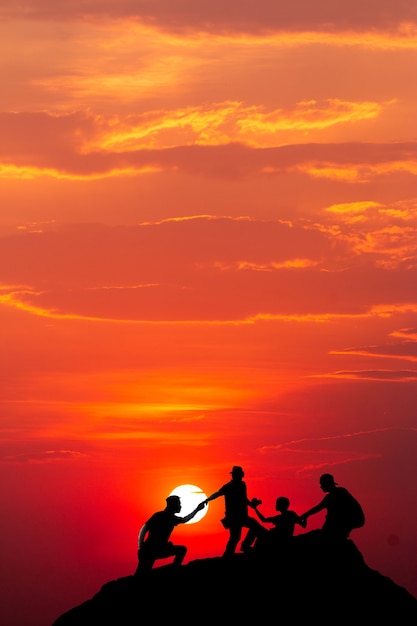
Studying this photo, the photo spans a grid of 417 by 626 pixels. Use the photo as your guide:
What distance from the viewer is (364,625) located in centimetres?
3838

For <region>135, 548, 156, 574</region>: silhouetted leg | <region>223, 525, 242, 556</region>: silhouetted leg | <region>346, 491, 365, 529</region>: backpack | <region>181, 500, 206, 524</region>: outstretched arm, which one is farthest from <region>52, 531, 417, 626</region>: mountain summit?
<region>181, 500, 206, 524</region>: outstretched arm

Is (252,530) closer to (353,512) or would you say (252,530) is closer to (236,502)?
(236,502)

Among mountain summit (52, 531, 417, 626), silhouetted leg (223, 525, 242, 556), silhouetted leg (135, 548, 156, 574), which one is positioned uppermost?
silhouetted leg (223, 525, 242, 556)

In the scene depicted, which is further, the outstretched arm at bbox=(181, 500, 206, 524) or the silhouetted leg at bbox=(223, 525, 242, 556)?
the silhouetted leg at bbox=(223, 525, 242, 556)

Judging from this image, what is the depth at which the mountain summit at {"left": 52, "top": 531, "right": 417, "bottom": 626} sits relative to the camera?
38562mm

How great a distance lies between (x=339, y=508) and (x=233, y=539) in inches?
134

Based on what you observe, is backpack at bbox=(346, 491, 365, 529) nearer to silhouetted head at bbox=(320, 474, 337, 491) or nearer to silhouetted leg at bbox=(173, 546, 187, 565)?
silhouetted head at bbox=(320, 474, 337, 491)

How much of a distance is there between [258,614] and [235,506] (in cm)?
336

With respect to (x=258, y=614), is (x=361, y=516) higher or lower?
higher

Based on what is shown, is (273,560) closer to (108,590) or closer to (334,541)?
(334,541)

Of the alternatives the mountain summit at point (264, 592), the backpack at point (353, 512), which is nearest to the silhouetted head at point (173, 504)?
the mountain summit at point (264, 592)

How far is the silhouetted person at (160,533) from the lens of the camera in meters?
37.1

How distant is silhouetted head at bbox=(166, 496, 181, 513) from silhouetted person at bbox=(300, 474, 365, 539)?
3.94 m

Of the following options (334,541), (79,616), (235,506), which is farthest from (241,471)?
(79,616)
